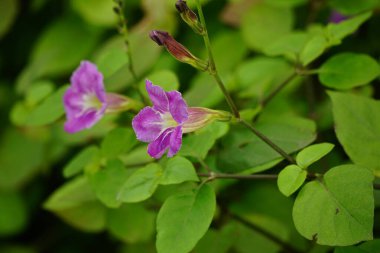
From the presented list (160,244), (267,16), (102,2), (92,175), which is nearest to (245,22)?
(267,16)

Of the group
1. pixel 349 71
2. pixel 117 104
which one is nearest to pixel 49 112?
pixel 117 104

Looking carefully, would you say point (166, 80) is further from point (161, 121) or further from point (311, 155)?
point (311, 155)

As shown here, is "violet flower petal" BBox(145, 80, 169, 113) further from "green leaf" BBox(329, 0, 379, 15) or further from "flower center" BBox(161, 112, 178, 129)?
"green leaf" BBox(329, 0, 379, 15)

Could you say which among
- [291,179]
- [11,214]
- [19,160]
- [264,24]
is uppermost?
[291,179]

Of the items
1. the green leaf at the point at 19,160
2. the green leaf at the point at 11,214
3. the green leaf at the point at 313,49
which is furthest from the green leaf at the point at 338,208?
the green leaf at the point at 11,214

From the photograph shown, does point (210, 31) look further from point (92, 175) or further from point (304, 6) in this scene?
point (92, 175)

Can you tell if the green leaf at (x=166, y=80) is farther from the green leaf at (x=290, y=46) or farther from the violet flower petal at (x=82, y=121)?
the green leaf at (x=290, y=46)
